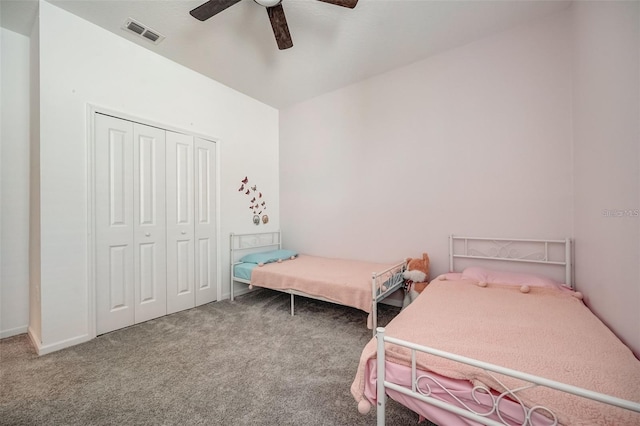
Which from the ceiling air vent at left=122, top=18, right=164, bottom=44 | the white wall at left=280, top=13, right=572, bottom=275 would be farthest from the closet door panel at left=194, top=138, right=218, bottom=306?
the white wall at left=280, top=13, right=572, bottom=275

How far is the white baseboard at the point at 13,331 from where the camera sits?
2363 millimetres

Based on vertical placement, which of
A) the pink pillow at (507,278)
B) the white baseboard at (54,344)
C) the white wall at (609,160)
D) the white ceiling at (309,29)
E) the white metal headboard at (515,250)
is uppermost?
the white ceiling at (309,29)

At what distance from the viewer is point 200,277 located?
10.6 feet

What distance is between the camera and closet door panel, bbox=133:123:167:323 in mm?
2672

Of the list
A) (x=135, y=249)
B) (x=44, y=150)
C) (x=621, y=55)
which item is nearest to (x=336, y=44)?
(x=621, y=55)

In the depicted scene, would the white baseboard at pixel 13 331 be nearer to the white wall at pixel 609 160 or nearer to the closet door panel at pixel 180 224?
the closet door panel at pixel 180 224

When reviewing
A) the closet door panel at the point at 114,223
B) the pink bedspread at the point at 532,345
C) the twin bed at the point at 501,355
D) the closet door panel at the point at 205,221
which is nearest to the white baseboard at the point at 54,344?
the closet door panel at the point at 114,223

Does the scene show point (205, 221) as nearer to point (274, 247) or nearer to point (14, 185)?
point (274, 247)

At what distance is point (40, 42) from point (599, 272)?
4534mm

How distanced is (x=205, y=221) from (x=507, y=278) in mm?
3310

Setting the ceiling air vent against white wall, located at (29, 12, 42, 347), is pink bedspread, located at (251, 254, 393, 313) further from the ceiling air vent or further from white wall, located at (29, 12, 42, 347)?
the ceiling air vent

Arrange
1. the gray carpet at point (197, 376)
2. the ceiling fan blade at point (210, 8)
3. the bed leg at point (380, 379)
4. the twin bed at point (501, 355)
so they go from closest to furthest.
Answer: the twin bed at point (501, 355) < the bed leg at point (380, 379) < the gray carpet at point (197, 376) < the ceiling fan blade at point (210, 8)

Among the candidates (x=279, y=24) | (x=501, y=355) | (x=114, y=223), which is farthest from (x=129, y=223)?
(x=501, y=355)

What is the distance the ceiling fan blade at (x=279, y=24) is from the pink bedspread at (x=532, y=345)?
94.8 inches
